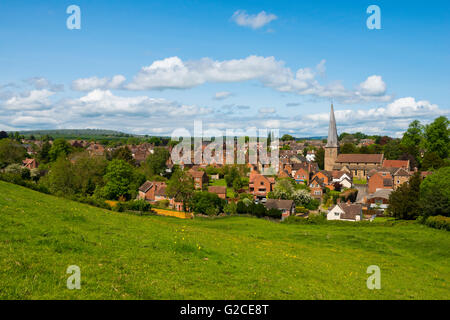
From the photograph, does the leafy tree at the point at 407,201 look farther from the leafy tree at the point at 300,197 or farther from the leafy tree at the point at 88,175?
the leafy tree at the point at 88,175

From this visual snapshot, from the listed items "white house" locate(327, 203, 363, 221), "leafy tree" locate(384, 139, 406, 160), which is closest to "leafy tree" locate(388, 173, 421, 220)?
"white house" locate(327, 203, 363, 221)

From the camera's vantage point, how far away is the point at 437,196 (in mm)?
44594

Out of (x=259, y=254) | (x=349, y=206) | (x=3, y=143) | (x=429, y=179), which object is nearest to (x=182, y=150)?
(x=3, y=143)

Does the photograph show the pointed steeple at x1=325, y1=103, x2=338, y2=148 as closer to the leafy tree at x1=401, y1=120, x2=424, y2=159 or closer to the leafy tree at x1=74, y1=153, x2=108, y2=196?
the leafy tree at x1=401, y1=120, x2=424, y2=159

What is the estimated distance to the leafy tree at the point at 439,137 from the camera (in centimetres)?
9394

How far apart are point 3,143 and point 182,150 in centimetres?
6772

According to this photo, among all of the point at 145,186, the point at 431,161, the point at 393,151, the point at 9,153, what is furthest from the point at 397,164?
the point at 9,153

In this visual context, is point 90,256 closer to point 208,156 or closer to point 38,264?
point 38,264

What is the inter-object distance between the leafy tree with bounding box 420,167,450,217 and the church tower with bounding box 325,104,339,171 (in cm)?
6190

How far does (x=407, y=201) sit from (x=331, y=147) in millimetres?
→ 64939

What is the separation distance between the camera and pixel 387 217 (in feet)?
181

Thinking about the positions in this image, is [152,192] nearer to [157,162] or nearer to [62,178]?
[62,178]

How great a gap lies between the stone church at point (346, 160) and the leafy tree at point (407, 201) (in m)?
55.7

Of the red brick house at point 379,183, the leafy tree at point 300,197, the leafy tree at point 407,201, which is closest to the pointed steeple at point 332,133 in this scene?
the red brick house at point 379,183
